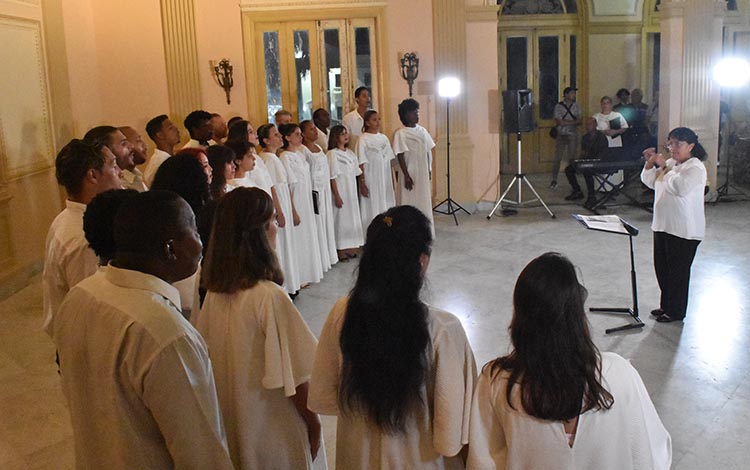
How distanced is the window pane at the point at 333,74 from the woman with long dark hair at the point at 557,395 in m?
8.45

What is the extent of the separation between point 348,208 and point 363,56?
10.2 ft

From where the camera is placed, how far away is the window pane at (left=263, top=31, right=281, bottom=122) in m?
10.3

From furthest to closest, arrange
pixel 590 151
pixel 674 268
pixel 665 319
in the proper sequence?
pixel 590 151, pixel 665 319, pixel 674 268

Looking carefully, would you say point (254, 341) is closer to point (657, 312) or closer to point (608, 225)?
point (608, 225)

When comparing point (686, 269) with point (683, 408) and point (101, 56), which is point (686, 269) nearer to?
point (683, 408)

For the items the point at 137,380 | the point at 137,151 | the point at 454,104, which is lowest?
the point at 137,380

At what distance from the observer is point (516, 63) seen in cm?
1416

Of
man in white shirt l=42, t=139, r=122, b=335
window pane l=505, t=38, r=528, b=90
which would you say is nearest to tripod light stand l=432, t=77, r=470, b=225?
window pane l=505, t=38, r=528, b=90

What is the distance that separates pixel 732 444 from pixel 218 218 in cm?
298

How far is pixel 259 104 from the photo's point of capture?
34.1ft

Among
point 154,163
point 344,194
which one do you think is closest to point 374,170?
point 344,194

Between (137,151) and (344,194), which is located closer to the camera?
(137,151)

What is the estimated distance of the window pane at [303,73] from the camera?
10297 mm

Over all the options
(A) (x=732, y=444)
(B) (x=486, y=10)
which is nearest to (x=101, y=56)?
(B) (x=486, y=10)
